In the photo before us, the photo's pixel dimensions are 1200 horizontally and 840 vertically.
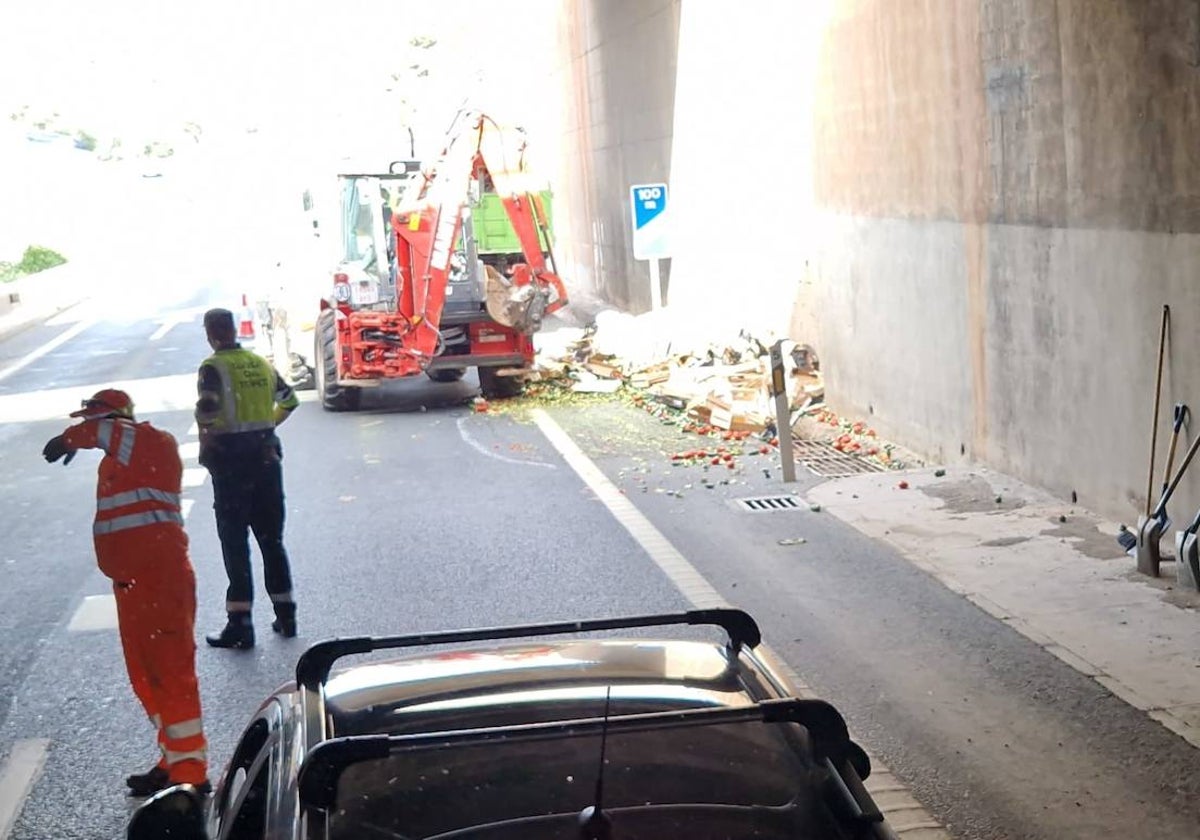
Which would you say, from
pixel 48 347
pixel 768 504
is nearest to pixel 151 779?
pixel 768 504

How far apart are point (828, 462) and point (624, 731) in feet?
38.2

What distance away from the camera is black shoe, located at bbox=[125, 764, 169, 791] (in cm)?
654

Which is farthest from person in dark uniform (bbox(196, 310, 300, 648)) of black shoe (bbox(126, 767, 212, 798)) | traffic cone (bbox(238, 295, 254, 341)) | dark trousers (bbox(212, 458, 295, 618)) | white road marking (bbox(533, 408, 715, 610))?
traffic cone (bbox(238, 295, 254, 341))

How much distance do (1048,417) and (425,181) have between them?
937cm

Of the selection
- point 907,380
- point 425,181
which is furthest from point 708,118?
point 907,380

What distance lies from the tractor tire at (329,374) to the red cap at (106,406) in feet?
38.4

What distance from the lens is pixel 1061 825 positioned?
5.99 m

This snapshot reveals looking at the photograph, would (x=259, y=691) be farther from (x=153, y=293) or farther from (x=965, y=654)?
(x=153, y=293)

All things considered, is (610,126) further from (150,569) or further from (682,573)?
(150,569)

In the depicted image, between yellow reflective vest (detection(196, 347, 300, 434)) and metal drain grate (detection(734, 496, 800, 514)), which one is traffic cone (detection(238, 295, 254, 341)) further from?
yellow reflective vest (detection(196, 347, 300, 434))

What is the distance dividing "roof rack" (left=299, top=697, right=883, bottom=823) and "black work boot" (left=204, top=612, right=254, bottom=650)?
5956 millimetres

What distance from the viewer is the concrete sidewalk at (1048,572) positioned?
779cm

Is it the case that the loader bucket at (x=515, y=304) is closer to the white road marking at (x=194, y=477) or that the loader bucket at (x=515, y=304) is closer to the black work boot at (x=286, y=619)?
the white road marking at (x=194, y=477)

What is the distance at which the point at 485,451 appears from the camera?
51.6ft
